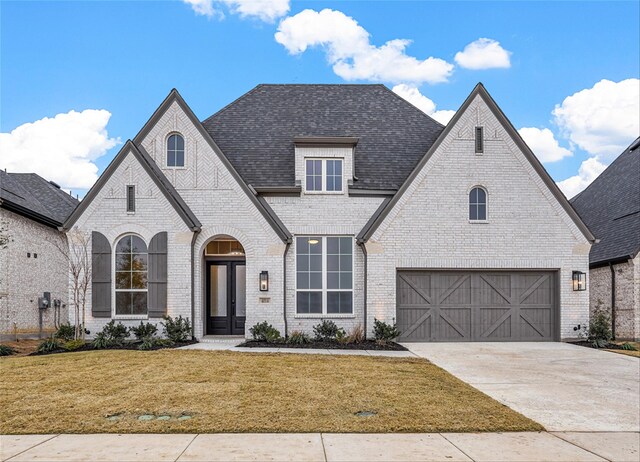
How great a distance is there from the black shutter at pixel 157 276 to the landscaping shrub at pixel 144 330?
1.13 feet

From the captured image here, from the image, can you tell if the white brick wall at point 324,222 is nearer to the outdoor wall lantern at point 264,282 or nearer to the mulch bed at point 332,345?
the outdoor wall lantern at point 264,282

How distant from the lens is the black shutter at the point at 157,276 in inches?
582

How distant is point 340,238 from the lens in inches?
634

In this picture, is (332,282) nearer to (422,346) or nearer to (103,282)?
(422,346)

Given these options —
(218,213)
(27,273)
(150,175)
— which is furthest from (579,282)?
(27,273)

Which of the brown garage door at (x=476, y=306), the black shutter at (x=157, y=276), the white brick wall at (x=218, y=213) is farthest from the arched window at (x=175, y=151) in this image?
the brown garage door at (x=476, y=306)

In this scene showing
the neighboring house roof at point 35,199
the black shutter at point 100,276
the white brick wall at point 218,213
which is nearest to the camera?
the black shutter at point 100,276

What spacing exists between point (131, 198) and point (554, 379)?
41.5 feet

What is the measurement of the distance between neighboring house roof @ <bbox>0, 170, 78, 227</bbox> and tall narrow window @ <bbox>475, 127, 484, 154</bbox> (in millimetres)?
Answer: 15968

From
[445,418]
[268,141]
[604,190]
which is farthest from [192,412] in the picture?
[604,190]

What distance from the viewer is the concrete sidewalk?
199 inches

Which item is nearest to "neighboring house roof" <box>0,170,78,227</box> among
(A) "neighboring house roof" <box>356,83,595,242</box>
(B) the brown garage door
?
(A) "neighboring house roof" <box>356,83,595,242</box>

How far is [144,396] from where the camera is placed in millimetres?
7551

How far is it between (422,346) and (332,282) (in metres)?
3.53
